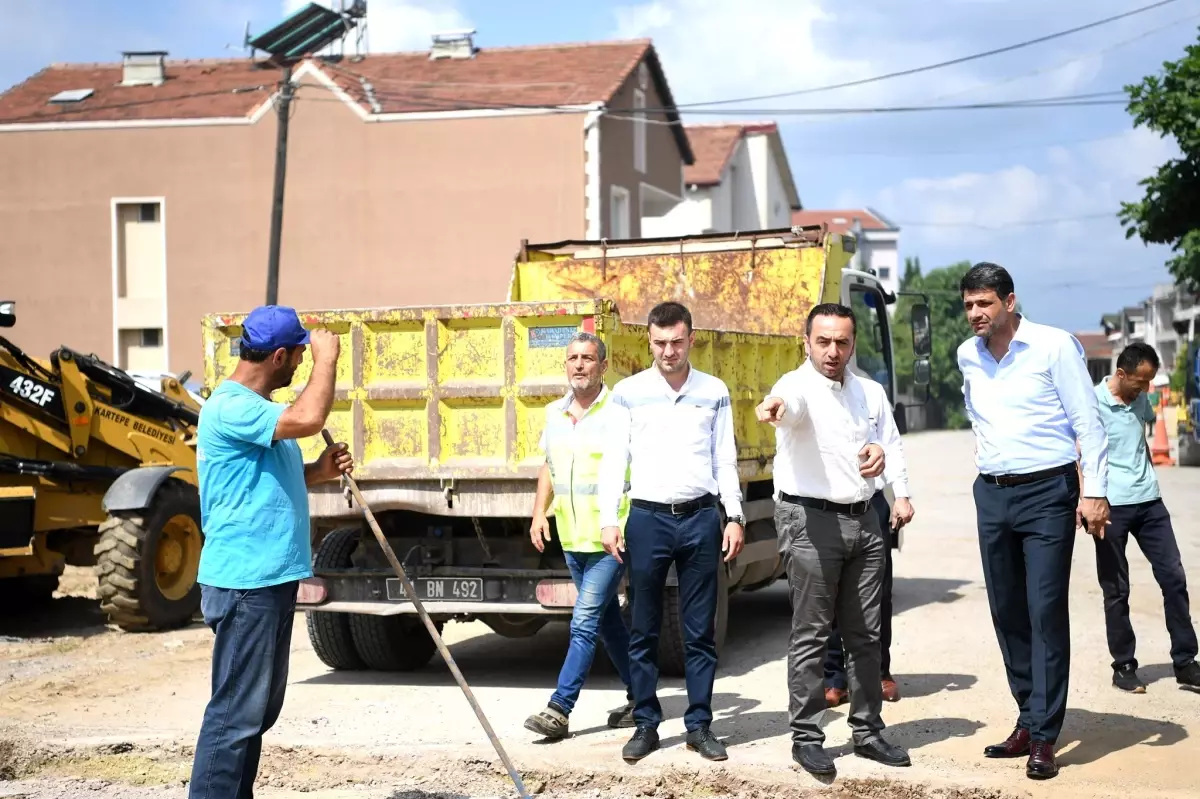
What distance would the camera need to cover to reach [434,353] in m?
8.30

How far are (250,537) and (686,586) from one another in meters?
A: 2.35

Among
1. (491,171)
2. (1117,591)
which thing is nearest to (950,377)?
(491,171)

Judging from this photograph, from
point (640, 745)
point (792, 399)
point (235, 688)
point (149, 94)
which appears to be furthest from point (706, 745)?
point (149, 94)

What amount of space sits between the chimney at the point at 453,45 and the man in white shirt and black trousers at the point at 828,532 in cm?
2984

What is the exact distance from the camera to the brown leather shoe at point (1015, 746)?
6.47 meters

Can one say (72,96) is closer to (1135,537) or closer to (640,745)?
(1135,537)

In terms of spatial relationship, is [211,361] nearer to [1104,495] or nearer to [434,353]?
[434,353]

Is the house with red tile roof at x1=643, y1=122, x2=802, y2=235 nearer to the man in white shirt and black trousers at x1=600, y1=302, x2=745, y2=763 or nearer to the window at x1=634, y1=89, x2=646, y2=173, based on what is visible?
the window at x1=634, y1=89, x2=646, y2=173

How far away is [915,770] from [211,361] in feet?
15.2

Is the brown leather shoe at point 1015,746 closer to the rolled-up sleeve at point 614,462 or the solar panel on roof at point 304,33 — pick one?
the rolled-up sleeve at point 614,462

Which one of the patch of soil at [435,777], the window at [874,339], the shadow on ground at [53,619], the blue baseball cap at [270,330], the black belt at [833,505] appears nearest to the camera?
the blue baseball cap at [270,330]

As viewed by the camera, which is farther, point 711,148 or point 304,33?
point 711,148

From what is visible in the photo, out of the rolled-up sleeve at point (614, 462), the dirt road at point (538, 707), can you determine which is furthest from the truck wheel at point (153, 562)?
the rolled-up sleeve at point (614, 462)

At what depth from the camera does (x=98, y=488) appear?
11555 mm
